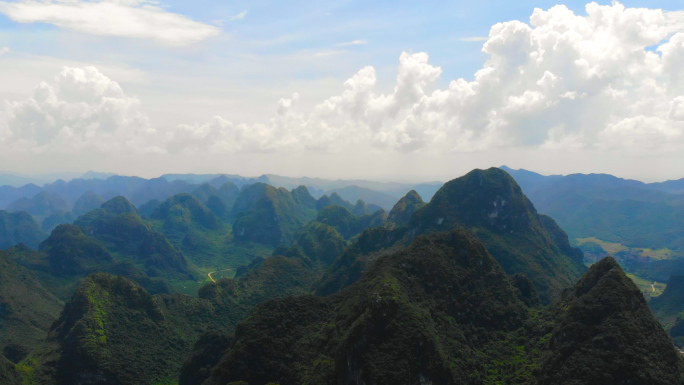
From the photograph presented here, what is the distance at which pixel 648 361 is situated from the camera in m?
34.5

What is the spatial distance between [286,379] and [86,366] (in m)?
27.9

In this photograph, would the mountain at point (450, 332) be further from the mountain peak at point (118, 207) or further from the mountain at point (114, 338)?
the mountain peak at point (118, 207)

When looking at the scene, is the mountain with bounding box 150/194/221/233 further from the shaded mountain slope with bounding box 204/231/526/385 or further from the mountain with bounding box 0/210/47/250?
the shaded mountain slope with bounding box 204/231/526/385

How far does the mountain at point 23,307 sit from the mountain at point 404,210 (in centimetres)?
8219

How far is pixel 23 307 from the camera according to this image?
261ft

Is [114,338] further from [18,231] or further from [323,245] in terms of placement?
[18,231]

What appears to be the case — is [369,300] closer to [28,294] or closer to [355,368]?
[355,368]

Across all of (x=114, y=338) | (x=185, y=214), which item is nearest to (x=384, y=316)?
(x=114, y=338)

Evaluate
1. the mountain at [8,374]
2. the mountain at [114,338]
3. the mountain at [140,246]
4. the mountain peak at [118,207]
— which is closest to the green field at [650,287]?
the mountain at [114,338]

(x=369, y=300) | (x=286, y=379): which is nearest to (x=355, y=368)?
(x=369, y=300)

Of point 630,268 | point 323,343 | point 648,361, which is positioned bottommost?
point 630,268

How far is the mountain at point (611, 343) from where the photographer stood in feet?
112

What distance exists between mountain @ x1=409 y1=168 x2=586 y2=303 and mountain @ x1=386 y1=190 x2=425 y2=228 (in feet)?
80.7

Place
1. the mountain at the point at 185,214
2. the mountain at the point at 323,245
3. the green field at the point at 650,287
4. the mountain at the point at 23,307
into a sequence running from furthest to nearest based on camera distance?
the mountain at the point at 185,214
the mountain at the point at 323,245
the green field at the point at 650,287
the mountain at the point at 23,307
